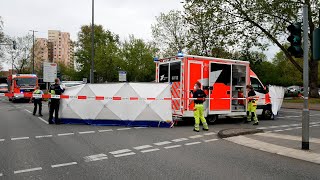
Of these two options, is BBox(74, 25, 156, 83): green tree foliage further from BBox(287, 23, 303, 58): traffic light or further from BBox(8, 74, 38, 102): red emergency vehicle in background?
BBox(287, 23, 303, 58): traffic light

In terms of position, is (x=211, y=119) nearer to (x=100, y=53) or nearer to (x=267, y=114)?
(x=267, y=114)

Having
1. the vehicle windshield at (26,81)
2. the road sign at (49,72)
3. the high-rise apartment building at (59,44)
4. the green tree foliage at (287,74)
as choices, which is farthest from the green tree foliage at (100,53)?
the high-rise apartment building at (59,44)

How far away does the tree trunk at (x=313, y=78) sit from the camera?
3222cm

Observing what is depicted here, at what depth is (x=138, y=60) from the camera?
49.2 metres

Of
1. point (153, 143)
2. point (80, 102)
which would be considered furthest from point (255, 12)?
point (153, 143)

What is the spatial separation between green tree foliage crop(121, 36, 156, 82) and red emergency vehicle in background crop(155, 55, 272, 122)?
3446 cm

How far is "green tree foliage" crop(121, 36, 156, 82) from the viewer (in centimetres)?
4878

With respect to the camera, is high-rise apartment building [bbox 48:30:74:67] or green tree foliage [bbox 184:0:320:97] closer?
green tree foliage [bbox 184:0:320:97]

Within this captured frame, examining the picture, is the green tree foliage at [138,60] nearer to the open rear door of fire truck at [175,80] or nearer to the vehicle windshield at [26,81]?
the vehicle windshield at [26,81]

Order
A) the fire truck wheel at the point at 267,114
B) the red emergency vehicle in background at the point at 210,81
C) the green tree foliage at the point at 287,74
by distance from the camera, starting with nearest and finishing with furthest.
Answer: the red emergency vehicle in background at the point at 210,81
the fire truck wheel at the point at 267,114
the green tree foliage at the point at 287,74

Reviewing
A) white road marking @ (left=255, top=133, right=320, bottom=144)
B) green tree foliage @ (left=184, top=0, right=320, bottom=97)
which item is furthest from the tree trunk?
white road marking @ (left=255, top=133, right=320, bottom=144)

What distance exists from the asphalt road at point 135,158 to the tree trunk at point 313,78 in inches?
1034

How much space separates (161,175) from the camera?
555 cm

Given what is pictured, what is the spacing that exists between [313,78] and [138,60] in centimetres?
2551
